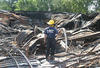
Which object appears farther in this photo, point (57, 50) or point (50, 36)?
point (57, 50)

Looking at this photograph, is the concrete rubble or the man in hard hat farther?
the man in hard hat

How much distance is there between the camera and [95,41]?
1046cm

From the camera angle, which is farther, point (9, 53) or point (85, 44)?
point (85, 44)

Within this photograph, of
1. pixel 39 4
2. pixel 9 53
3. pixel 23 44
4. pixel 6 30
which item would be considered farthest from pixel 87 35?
pixel 39 4

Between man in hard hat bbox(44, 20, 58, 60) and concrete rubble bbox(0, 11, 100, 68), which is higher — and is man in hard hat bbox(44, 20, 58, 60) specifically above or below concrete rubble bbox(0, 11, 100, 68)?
above

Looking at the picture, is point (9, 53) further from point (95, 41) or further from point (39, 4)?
point (39, 4)

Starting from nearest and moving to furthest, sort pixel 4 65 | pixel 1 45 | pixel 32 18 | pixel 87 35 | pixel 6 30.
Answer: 1. pixel 4 65
2. pixel 1 45
3. pixel 87 35
4. pixel 6 30
5. pixel 32 18

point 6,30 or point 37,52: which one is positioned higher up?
point 6,30

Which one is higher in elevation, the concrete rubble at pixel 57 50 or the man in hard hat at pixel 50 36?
the man in hard hat at pixel 50 36

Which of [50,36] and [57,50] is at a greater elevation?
[50,36]

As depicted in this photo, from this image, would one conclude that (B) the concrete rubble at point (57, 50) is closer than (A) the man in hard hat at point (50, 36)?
Yes

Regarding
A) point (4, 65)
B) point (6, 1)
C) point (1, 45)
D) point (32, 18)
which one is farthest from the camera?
point (6, 1)

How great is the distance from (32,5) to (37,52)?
1938 inches

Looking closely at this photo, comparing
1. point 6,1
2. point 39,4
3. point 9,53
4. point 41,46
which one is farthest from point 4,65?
point 6,1
